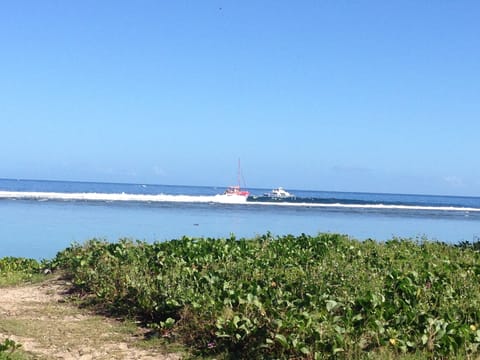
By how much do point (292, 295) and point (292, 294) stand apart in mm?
102

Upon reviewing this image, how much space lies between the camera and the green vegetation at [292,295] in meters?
4.74

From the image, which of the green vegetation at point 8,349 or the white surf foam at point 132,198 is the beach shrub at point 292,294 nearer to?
the green vegetation at point 8,349

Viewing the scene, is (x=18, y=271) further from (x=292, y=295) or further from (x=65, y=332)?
(x=292, y=295)

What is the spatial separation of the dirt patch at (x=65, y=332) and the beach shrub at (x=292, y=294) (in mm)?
284

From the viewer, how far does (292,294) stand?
6.04 meters

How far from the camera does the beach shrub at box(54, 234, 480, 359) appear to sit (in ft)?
15.6

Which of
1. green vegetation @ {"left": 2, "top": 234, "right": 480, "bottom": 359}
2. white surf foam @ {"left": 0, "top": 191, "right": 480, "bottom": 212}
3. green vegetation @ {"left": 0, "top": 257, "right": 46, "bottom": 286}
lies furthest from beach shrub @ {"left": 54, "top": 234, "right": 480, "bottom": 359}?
white surf foam @ {"left": 0, "top": 191, "right": 480, "bottom": 212}

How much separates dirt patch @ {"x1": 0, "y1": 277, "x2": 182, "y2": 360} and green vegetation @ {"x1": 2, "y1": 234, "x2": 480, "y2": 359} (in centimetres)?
26

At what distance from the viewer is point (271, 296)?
5859 mm

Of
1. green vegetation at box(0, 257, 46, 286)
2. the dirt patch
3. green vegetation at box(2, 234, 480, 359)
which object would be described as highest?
green vegetation at box(2, 234, 480, 359)

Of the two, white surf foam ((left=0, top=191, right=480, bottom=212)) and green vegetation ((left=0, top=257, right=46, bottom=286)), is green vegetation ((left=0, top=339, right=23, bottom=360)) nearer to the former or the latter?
green vegetation ((left=0, top=257, right=46, bottom=286))

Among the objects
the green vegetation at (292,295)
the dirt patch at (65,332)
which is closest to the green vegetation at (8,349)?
the dirt patch at (65,332)

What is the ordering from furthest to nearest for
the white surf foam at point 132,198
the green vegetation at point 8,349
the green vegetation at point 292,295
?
the white surf foam at point 132,198 < the green vegetation at point 292,295 < the green vegetation at point 8,349

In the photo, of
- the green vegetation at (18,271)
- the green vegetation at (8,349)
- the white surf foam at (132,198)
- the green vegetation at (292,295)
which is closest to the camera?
the green vegetation at (8,349)
